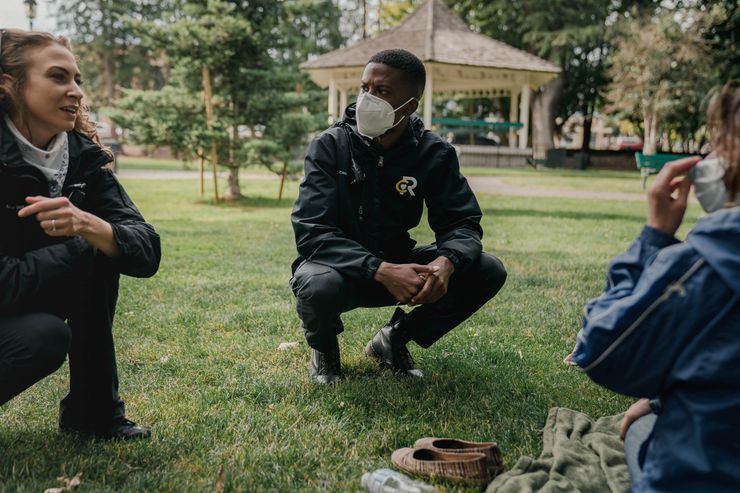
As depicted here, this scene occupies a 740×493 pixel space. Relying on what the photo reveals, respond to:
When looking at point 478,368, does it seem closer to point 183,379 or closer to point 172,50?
point 183,379

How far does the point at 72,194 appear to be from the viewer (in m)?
2.54

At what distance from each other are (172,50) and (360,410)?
10.9m

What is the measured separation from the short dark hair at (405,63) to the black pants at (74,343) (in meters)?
1.68

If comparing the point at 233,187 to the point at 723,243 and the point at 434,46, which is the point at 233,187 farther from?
the point at 723,243

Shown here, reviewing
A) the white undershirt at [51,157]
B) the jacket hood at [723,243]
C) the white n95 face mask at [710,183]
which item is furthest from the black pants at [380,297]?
the jacket hood at [723,243]

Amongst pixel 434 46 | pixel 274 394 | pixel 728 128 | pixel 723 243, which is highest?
pixel 434 46

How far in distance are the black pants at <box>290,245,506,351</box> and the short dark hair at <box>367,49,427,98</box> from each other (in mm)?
860

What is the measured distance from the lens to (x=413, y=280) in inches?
123

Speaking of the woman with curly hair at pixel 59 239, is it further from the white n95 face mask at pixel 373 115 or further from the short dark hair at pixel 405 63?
the short dark hair at pixel 405 63

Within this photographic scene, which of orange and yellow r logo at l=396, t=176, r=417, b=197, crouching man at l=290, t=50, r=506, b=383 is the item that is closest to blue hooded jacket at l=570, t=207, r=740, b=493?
crouching man at l=290, t=50, r=506, b=383

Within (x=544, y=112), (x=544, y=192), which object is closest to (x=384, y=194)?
(x=544, y=192)

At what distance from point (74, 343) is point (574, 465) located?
1864 mm

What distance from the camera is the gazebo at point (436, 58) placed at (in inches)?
781

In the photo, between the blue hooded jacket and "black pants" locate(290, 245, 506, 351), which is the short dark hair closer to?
"black pants" locate(290, 245, 506, 351)
